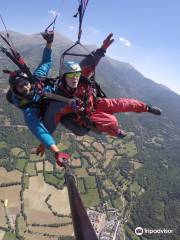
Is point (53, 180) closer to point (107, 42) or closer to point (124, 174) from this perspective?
point (124, 174)

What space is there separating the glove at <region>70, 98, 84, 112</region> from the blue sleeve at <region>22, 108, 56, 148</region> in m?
0.62

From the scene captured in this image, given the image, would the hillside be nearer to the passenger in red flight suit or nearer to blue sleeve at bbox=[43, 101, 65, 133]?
the passenger in red flight suit

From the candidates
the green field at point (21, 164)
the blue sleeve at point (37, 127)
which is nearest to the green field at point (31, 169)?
the green field at point (21, 164)

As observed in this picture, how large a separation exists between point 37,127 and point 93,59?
2327mm

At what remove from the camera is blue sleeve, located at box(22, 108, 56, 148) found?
516 centimetres

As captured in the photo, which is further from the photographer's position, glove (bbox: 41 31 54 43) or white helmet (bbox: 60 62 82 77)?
glove (bbox: 41 31 54 43)

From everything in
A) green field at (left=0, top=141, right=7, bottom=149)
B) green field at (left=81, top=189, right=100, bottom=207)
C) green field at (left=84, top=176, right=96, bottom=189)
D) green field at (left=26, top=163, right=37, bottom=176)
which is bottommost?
green field at (left=81, top=189, right=100, bottom=207)

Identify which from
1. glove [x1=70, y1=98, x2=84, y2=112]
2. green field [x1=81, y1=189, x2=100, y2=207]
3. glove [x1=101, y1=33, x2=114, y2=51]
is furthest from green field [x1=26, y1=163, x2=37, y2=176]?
glove [x1=70, y1=98, x2=84, y2=112]

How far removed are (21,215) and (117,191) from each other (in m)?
29.5

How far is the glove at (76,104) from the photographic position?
5.77 meters

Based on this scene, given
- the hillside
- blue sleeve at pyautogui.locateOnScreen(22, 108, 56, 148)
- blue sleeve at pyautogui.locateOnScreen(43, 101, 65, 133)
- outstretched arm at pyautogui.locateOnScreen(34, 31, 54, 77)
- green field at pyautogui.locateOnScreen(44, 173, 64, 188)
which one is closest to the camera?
blue sleeve at pyautogui.locateOnScreen(22, 108, 56, 148)

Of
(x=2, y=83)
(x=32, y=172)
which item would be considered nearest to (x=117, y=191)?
(x=32, y=172)

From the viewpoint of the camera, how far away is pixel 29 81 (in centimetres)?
538

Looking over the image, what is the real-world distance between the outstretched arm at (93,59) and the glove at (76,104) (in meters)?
0.96
